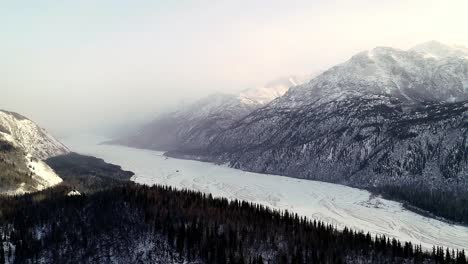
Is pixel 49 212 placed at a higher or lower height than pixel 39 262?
higher

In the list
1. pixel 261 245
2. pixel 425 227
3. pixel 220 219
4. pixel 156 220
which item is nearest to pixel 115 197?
pixel 156 220

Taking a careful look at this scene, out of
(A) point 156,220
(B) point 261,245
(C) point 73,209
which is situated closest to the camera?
(B) point 261,245

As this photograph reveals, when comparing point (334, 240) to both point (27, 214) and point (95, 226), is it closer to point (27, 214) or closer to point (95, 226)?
point (95, 226)

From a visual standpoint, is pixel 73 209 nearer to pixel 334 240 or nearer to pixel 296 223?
pixel 296 223

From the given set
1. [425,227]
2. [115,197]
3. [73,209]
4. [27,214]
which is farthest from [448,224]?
[27,214]

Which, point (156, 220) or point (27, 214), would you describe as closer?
point (156, 220)

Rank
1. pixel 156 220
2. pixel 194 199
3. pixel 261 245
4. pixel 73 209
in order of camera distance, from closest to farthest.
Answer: pixel 261 245 < pixel 156 220 < pixel 73 209 < pixel 194 199
